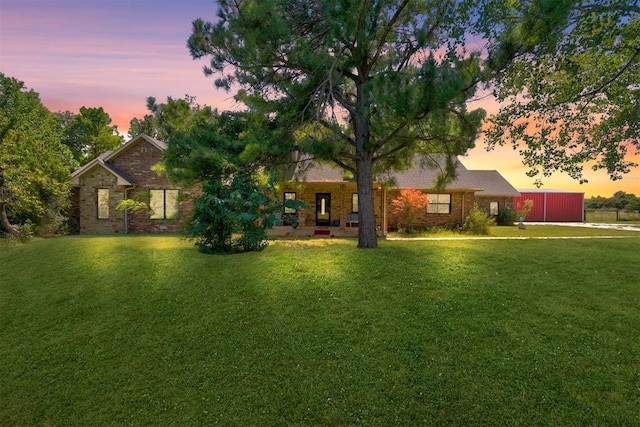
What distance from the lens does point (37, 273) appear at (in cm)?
952

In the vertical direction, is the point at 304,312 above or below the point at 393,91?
below

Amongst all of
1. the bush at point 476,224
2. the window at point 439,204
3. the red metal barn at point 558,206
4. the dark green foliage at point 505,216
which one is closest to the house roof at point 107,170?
the window at point 439,204

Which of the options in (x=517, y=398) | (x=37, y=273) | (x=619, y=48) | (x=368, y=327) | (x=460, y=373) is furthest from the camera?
(x=37, y=273)

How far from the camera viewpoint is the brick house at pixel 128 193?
1783cm

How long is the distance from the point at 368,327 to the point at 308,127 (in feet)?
23.2

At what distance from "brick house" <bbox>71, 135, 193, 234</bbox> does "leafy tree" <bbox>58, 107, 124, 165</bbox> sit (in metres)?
17.0

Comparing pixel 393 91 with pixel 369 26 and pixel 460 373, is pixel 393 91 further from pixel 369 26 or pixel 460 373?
pixel 460 373

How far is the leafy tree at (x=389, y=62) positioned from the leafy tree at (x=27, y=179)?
43.8ft

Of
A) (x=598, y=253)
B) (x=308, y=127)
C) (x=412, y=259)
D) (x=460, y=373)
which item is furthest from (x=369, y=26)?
(x=598, y=253)

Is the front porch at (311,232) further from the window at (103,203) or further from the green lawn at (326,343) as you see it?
the window at (103,203)

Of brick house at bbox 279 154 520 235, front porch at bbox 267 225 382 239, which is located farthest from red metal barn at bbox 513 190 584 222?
front porch at bbox 267 225 382 239

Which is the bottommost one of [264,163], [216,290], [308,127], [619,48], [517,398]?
[517,398]

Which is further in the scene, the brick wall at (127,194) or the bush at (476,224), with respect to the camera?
the bush at (476,224)

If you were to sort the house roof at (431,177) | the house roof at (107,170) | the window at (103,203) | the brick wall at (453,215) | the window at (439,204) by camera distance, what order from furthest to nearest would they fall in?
1. the window at (439,204)
2. the brick wall at (453,215)
3. the window at (103,203)
4. the house roof at (107,170)
5. the house roof at (431,177)
